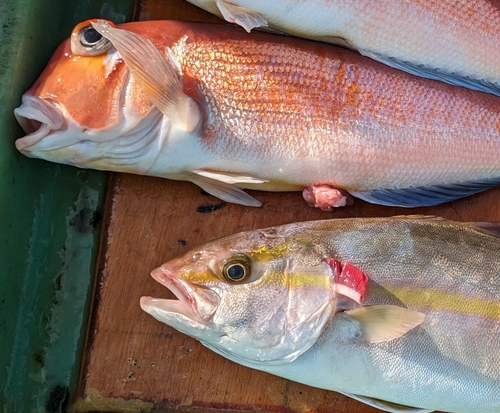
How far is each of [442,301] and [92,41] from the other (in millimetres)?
1234

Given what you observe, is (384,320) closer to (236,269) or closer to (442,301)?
(442,301)

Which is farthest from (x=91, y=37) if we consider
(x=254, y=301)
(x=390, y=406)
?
(x=390, y=406)

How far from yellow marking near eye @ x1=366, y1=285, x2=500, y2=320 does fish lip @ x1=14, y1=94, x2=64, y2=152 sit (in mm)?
988

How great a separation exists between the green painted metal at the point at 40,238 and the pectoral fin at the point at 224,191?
1.10 feet

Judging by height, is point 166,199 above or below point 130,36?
below

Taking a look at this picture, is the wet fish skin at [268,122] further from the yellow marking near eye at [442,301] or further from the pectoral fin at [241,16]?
the yellow marking near eye at [442,301]

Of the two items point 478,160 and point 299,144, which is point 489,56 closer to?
point 478,160

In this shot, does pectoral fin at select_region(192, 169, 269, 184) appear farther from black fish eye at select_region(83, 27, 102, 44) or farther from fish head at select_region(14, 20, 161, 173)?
black fish eye at select_region(83, 27, 102, 44)

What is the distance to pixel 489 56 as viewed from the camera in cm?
175

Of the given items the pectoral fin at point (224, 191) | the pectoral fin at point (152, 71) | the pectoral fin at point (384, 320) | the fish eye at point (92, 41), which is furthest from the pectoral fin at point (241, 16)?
the pectoral fin at point (384, 320)

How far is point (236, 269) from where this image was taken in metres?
1.49

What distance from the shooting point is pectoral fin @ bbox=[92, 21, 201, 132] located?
152cm

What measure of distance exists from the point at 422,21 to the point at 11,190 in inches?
52.4

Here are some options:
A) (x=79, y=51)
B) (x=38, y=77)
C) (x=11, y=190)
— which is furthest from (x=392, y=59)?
(x=11, y=190)
